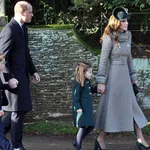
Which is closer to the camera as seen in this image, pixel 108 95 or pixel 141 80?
pixel 108 95

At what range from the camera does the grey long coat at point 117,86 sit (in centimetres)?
576

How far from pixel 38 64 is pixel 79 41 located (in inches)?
32.3

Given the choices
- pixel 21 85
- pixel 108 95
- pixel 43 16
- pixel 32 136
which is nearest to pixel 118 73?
pixel 108 95

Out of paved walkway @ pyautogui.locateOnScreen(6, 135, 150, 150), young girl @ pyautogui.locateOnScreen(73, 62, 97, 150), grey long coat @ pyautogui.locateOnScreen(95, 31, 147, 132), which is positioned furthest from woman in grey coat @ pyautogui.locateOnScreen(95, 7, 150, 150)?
paved walkway @ pyautogui.locateOnScreen(6, 135, 150, 150)

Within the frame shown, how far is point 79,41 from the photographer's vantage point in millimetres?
7883

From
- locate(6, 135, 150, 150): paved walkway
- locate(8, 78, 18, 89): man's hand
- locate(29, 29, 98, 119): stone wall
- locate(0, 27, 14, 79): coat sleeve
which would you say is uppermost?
locate(0, 27, 14, 79): coat sleeve

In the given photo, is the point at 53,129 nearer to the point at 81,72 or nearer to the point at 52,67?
the point at 52,67

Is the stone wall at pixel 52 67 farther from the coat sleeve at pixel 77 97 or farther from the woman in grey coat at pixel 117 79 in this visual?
the coat sleeve at pixel 77 97

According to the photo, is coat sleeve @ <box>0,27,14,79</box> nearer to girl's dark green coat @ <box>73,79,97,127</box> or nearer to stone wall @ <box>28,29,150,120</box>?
girl's dark green coat @ <box>73,79,97,127</box>

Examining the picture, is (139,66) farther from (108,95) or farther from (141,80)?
(108,95)

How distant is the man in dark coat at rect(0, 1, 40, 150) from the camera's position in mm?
5543

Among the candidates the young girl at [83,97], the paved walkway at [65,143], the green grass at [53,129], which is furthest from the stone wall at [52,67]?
the young girl at [83,97]

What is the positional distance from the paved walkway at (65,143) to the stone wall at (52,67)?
3.16 feet

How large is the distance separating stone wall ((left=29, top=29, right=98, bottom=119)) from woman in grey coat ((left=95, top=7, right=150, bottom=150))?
203 cm
